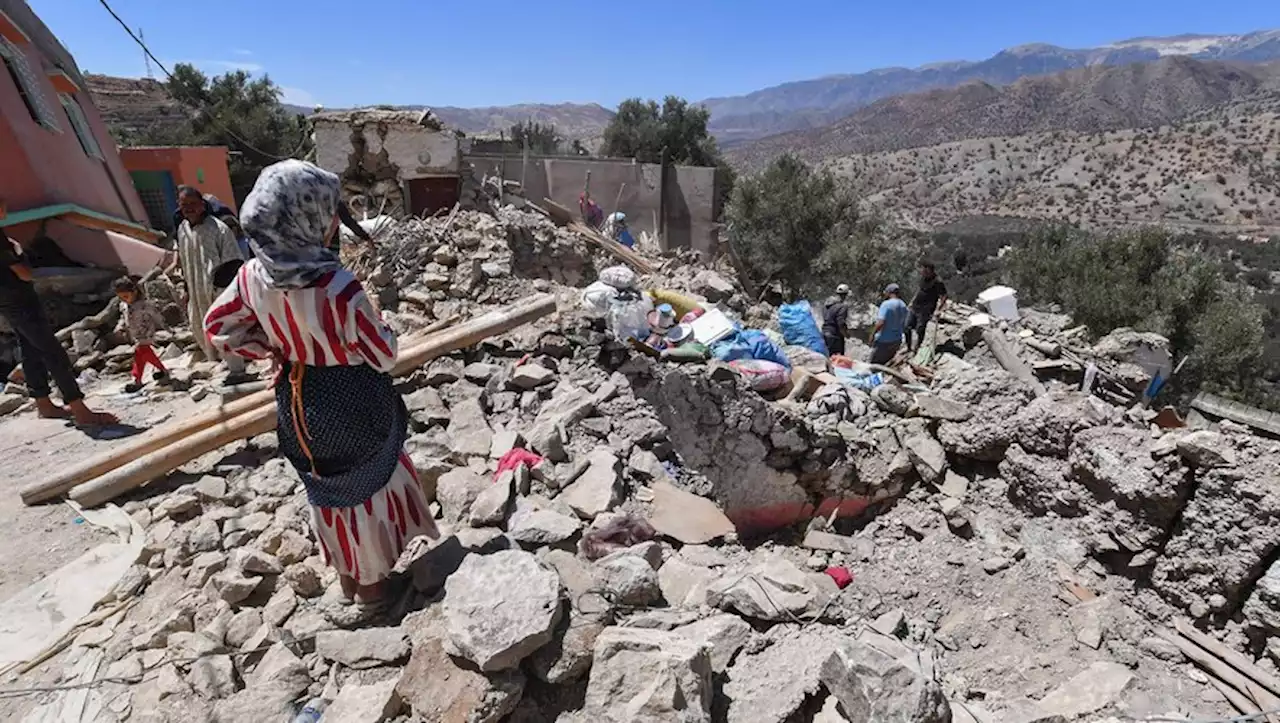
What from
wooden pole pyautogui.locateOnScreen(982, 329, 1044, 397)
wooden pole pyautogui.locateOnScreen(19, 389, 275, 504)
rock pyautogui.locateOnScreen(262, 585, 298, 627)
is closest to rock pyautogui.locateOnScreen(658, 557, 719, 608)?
rock pyautogui.locateOnScreen(262, 585, 298, 627)

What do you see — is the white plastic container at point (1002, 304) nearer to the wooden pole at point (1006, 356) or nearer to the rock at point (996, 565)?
the wooden pole at point (1006, 356)

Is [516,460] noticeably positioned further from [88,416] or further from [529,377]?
[88,416]

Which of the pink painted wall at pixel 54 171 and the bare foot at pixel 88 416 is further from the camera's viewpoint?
the pink painted wall at pixel 54 171

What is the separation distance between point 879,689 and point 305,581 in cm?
193

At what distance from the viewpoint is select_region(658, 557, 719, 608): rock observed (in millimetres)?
2379

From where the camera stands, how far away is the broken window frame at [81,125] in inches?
383

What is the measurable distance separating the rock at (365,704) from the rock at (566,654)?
0.38 metres

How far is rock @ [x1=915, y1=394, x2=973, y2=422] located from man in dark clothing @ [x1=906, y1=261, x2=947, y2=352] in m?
3.06

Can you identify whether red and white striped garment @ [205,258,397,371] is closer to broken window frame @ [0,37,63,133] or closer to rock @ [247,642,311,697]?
rock @ [247,642,311,697]

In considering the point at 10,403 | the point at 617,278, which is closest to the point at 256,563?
the point at 617,278

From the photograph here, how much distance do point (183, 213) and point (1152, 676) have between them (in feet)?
19.4

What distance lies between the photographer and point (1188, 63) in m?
93.9

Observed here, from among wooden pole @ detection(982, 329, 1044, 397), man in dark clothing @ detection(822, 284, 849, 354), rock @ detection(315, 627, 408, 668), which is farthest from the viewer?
man in dark clothing @ detection(822, 284, 849, 354)

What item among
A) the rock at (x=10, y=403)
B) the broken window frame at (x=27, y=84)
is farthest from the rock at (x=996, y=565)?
the broken window frame at (x=27, y=84)
